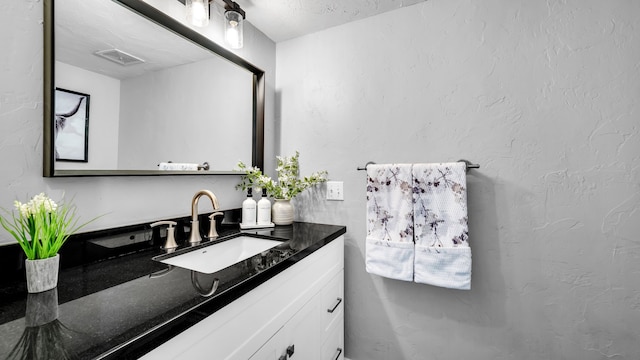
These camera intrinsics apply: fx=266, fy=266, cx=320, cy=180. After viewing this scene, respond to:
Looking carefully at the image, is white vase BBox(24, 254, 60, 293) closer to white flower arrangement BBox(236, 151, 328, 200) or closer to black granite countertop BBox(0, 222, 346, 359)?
black granite countertop BBox(0, 222, 346, 359)

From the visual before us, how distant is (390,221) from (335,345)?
0.72m

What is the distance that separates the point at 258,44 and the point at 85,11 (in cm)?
96

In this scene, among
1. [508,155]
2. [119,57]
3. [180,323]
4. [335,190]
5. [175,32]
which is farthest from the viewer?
[335,190]

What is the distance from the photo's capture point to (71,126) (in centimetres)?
87

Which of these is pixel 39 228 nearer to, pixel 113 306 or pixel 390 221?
pixel 113 306

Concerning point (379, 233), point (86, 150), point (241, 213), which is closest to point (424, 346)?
point (379, 233)

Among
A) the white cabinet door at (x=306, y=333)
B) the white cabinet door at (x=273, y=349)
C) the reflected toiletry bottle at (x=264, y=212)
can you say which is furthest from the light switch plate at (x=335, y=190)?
the white cabinet door at (x=273, y=349)

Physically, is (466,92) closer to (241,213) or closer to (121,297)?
(241,213)

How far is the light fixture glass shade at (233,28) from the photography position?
4.50 feet

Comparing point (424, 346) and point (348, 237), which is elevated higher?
point (348, 237)

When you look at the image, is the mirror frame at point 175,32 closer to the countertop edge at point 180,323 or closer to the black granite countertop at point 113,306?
the black granite countertop at point 113,306

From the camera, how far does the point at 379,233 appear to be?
142 cm

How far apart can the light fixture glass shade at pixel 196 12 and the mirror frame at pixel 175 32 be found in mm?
50

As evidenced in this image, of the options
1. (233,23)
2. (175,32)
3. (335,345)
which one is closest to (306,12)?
(233,23)
